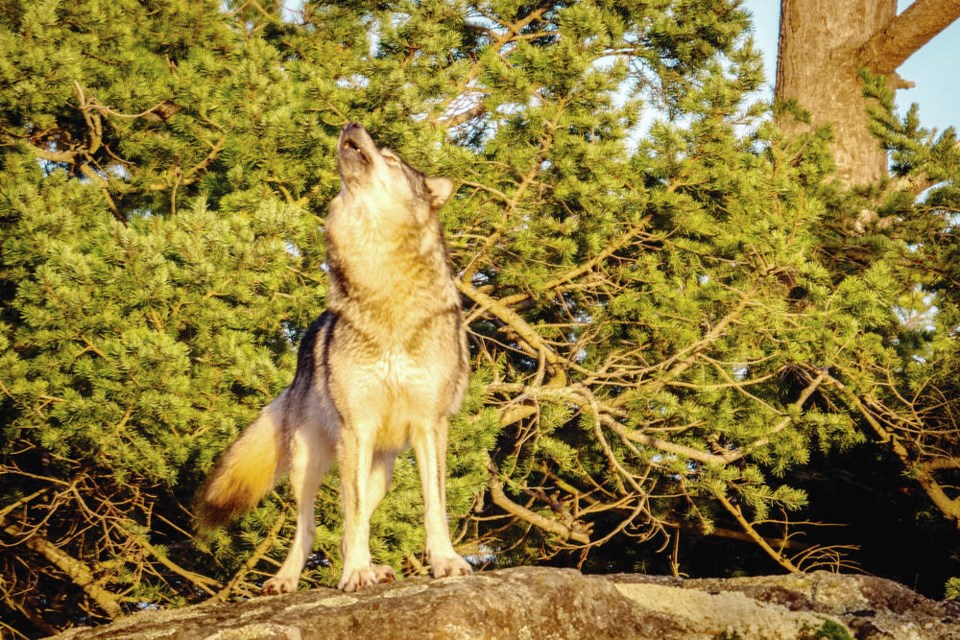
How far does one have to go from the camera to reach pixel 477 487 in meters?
6.86

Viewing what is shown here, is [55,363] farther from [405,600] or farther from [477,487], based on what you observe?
[405,600]

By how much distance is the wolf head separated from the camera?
436 centimetres

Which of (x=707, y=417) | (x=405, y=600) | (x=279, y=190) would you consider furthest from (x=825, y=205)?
(x=405, y=600)

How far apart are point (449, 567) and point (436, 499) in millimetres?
375

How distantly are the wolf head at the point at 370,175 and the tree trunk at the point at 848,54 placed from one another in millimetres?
6958

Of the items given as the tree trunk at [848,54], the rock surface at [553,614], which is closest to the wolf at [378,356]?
the rock surface at [553,614]

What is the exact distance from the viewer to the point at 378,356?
424 cm

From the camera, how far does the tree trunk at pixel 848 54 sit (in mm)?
10352

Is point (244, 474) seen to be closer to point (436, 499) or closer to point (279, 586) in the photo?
point (279, 586)

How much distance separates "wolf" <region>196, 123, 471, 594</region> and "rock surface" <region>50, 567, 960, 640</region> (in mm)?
590

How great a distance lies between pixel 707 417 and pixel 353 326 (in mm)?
4030

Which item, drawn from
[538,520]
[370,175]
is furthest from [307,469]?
[538,520]

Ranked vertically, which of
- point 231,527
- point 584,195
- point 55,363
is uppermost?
point 584,195

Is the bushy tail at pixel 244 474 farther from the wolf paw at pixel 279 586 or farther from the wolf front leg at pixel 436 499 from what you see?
the wolf front leg at pixel 436 499
